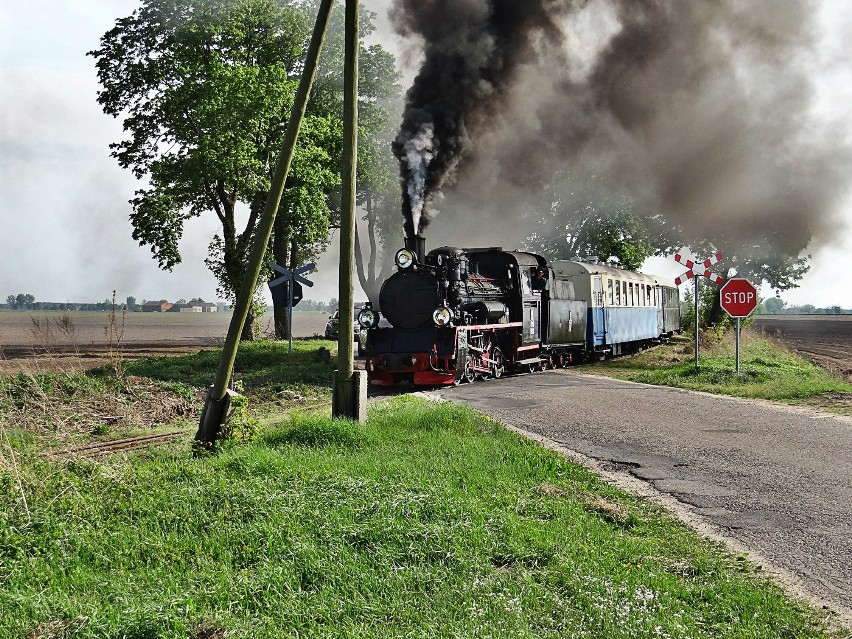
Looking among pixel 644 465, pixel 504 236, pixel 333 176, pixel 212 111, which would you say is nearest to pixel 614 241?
pixel 504 236

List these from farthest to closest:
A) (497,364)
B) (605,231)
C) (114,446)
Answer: (605,231) → (497,364) → (114,446)

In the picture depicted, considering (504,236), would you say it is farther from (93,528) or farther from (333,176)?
(93,528)

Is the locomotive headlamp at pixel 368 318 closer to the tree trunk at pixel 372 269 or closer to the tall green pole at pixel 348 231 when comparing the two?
the tall green pole at pixel 348 231

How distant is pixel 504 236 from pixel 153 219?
1945 centimetres

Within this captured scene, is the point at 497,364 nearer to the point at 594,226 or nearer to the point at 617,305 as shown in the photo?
the point at 617,305

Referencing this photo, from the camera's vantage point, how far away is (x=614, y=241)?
1490 inches

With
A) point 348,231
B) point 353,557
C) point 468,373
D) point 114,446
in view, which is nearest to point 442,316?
point 468,373

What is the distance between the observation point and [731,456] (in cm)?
852

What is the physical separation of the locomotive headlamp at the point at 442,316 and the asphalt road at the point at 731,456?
1326mm

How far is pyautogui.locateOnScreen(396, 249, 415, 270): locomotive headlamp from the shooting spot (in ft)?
51.4

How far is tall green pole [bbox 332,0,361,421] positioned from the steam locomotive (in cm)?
571

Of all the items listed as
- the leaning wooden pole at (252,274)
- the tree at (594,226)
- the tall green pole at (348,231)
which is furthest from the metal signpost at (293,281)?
the tree at (594,226)

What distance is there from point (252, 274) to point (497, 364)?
10.3m

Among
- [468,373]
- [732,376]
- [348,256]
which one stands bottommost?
[732,376]
